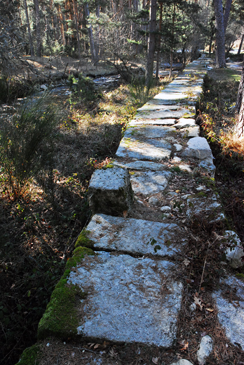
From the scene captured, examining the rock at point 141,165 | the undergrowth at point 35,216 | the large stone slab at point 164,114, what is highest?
the large stone slab at point 164,114

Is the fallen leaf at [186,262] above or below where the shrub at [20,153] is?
below

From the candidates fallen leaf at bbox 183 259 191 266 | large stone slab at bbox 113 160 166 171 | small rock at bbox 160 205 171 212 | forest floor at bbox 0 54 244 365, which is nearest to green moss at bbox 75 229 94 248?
forest floor at bbox 0 54 244 365

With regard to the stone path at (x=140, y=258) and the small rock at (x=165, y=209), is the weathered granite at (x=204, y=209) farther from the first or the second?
the small rock at (x=165, y=209)

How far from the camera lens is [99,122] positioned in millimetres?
4594

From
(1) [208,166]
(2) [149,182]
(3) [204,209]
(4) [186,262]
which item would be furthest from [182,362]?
(1) [208,166]

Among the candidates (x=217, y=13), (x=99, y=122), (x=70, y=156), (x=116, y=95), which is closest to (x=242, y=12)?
(x=217, y=13)

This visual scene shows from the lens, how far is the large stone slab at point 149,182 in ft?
7.29

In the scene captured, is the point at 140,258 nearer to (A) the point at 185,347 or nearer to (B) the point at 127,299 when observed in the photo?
(B) the point at 127,299

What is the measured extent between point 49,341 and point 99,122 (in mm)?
3949

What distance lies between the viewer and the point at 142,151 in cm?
285

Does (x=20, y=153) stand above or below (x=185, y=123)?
below

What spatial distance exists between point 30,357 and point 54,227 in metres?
1.38

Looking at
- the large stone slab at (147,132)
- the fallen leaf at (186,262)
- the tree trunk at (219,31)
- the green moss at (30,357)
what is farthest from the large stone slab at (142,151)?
the tree trunk at (219,31)

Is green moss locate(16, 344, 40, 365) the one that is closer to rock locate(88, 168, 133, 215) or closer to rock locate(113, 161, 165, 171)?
rock locate(88, 168, 133, 215)
